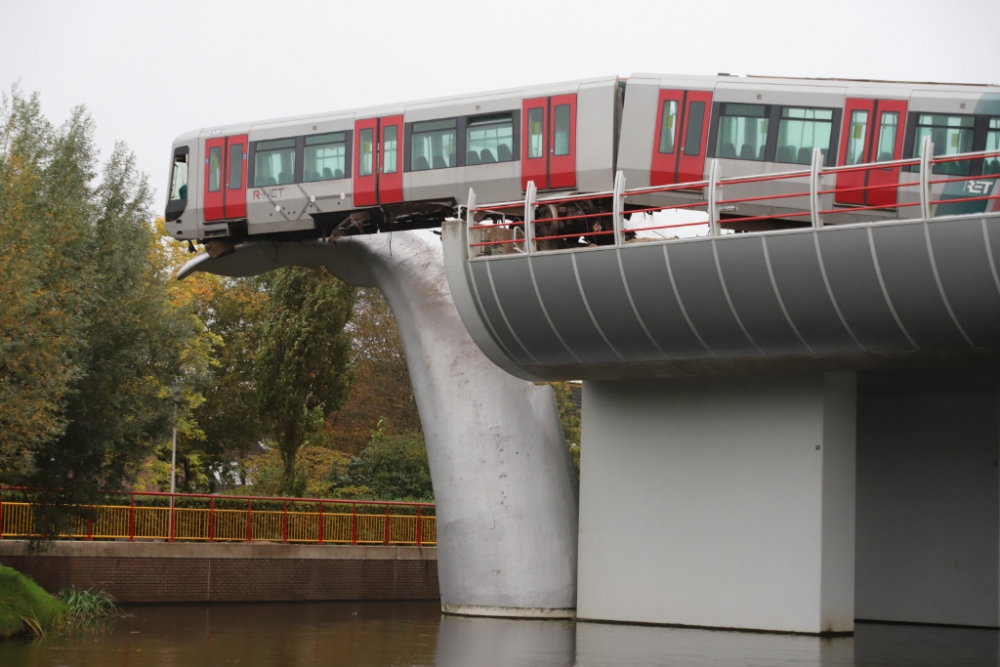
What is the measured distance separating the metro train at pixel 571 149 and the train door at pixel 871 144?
0.03 m

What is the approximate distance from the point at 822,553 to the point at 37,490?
47.1 ft

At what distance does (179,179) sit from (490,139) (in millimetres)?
8463

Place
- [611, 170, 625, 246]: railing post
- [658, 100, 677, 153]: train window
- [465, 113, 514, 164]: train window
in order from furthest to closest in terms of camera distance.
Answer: [465, 113, 514, 164]: train window
[658, 100, 677, 153]: train window
[611, 170, 625, 246]: railing post

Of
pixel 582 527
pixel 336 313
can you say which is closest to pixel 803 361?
pixel 582 527

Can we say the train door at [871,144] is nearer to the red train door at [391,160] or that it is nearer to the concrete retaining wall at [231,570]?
the red train door at [391,160]

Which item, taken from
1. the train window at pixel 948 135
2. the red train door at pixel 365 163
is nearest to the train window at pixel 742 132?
the train window at pixel 948 135

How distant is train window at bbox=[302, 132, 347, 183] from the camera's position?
27891 mm

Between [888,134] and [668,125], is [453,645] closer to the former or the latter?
[668,125]

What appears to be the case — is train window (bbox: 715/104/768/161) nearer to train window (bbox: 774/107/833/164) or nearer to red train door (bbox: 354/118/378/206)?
train window (bbox: 774/107/833/164)

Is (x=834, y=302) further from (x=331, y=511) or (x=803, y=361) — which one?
(x=331, y=511)

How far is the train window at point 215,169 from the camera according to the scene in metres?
29.3

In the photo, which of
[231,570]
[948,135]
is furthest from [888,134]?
[231,570]

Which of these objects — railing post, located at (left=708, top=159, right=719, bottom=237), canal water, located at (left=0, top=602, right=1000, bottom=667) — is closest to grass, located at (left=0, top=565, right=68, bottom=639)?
canal water, located at (left=0, top=602, right=1000, bottom=667)

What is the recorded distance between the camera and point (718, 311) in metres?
20.8
